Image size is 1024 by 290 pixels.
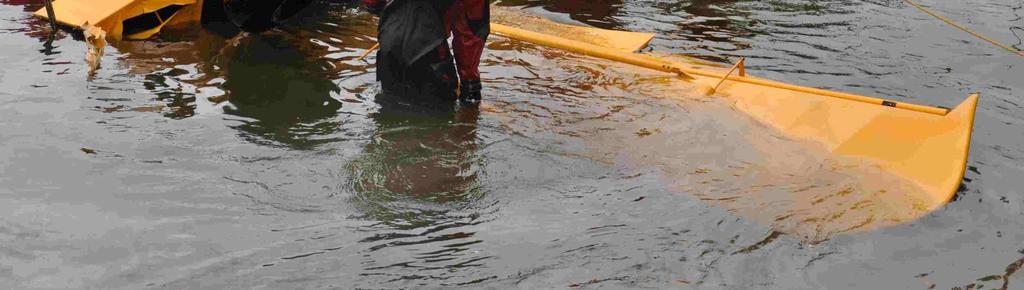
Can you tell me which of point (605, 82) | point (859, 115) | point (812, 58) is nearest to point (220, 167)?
point (605, 82)

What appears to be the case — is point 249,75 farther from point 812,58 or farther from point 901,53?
point 901,53

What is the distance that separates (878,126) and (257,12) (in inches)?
179

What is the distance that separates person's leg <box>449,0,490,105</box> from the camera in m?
5.44

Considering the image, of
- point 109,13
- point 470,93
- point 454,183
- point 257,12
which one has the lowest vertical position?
point 454,183

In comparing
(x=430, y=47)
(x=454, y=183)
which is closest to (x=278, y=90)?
(x=430, y=47)

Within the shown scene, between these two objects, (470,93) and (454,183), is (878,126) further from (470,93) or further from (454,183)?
(470,93)

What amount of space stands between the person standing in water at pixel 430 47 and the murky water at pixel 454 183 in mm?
156

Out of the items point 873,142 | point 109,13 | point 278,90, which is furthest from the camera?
point 109,13

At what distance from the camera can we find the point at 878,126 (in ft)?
15.5

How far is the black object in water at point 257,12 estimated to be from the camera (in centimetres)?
719

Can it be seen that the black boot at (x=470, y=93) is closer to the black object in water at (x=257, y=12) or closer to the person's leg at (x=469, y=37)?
Result: the person's leg at (x=469, y=37)

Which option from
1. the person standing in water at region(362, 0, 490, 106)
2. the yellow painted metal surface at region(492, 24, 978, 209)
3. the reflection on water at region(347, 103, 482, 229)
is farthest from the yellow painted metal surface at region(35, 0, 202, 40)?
the yellow painted metal surface at region(492, 24, 978, 209)

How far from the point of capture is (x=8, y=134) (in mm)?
5027

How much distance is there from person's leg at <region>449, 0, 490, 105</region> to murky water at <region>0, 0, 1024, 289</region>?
0.16 meters
